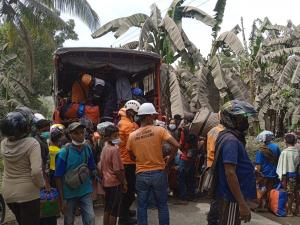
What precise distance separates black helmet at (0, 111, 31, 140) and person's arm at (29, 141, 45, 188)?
0.17m

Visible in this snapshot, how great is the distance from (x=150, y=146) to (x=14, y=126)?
5.81 ft

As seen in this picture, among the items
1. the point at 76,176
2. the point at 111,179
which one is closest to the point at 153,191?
the point at 111,179

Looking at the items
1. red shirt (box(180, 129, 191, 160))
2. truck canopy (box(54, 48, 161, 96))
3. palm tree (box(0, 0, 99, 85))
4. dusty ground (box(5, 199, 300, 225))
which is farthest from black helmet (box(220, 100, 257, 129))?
palm tree (box(0, 0, 99, 85))

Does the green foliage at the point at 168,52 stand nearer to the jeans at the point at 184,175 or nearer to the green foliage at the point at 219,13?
the green foliage at the point at 219,13

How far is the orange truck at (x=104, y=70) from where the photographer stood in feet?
26.7

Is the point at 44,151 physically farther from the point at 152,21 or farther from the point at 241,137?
the point at 152,21

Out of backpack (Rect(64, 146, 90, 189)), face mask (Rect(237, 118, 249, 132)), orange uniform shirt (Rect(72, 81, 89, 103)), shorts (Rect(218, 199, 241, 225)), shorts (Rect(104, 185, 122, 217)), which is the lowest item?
shorts (Rect(104, 185, 122, 217))

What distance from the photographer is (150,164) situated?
5.16 metres

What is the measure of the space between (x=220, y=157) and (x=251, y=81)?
533 inches

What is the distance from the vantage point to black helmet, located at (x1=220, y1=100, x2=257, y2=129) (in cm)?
360

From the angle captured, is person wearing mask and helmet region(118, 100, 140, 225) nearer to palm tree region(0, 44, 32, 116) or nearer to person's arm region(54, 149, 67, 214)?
person's arm region(54, 149, 67, 214)

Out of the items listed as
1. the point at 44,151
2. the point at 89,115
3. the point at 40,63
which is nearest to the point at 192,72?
the point at 89,115

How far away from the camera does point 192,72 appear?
12.8m

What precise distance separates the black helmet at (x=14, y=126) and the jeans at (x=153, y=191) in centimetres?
175
